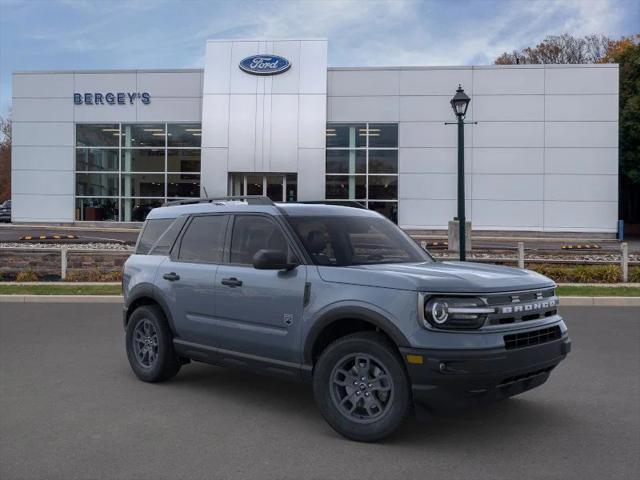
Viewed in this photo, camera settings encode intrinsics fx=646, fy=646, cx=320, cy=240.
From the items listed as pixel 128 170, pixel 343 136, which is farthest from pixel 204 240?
pixel 128 170

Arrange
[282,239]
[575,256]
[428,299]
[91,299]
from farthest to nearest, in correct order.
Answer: [575,256]
[91,299]
[282,239]
[428,299]

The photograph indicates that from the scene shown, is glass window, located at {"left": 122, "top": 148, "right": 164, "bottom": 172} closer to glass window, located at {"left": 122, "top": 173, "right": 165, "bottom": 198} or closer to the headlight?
glass window, located at {"left": 122, "top": 173, "right": 165, "bottom": 198}

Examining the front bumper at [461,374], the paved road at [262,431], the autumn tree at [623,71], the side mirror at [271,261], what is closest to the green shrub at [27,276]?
the paved road at [262,431]

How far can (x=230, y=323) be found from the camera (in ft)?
18.4

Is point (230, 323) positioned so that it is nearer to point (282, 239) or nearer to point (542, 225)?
point (282, 239)

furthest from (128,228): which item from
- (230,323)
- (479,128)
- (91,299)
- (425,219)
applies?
(230,323)

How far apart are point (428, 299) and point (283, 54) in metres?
28.9

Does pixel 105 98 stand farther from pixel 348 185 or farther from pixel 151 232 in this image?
pixel 151 232

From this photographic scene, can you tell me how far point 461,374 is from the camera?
4281 mm

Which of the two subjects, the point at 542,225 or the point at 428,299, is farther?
the point at 542,225

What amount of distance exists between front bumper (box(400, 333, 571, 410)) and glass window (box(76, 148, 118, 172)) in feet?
105

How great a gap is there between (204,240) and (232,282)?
0.78m

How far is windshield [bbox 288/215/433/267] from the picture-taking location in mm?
5293

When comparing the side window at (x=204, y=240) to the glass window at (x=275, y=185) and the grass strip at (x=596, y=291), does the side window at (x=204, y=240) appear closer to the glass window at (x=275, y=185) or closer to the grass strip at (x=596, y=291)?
the grass strip at (x=596, y=291)
